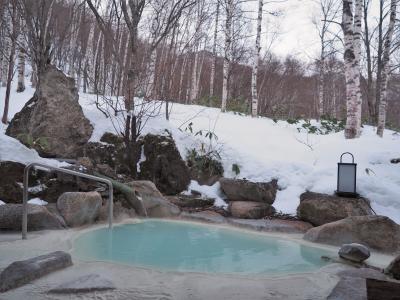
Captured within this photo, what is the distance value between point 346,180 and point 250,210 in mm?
1643

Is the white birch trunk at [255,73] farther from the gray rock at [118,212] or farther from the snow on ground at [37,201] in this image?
the snow on ground at [37,201]

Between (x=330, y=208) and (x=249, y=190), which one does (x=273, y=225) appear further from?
(x=249, y=190)

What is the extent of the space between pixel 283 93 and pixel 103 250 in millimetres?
24814

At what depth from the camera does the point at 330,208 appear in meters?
6.00

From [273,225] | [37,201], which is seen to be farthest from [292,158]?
[37,201]

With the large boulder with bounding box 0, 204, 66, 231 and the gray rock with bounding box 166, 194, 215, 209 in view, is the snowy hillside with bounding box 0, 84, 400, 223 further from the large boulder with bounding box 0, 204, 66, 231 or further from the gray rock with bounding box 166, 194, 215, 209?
the large boulder with bounding box 0, 204, 66, 231

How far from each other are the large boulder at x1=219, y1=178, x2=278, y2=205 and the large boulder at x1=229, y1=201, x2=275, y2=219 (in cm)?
24

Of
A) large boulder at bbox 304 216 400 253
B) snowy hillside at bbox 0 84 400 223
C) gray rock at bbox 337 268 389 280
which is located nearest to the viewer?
gray rock at bbox 337 268 389 280

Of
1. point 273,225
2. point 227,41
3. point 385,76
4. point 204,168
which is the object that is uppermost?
point 227,41

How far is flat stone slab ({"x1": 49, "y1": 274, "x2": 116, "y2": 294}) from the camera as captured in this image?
8.82 ft

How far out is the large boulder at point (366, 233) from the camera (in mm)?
4949

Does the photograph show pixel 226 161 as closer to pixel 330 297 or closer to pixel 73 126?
pixel 73 126

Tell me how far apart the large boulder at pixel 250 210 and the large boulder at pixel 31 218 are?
2876 millimetres

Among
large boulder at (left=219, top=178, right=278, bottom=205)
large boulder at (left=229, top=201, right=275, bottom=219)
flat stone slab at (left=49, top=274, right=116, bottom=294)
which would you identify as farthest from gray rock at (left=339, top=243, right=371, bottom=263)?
large boulder at (left=219, top=178, right=278, bottom=205)
